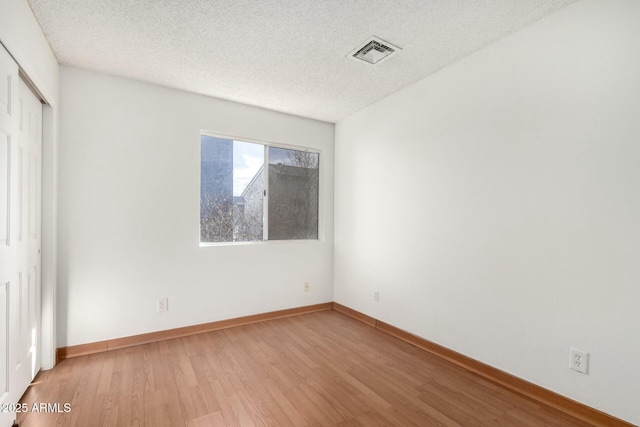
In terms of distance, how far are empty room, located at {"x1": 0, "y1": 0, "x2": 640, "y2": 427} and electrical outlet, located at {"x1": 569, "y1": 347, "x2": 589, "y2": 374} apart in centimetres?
2

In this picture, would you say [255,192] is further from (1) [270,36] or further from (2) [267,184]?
(1) [270,36]

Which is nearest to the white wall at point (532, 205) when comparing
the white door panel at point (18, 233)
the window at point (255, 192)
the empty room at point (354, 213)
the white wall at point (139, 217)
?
the empty room at point (354, 213)

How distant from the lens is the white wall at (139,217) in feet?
8.53

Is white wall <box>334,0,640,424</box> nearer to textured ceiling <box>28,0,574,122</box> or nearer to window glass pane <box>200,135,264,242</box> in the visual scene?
textured ceiling <box>28,0,574,122</box>

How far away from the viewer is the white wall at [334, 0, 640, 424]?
168cm

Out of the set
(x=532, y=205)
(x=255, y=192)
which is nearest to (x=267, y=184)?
(x=255, y=192)

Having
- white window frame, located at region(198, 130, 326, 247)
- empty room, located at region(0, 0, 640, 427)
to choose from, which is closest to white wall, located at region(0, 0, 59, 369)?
empty room, located at region(0, 0, 640, 427)

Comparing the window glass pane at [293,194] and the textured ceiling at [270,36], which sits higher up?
the textured ceiling at [270,36]

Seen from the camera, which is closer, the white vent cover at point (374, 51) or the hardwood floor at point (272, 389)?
the hardwood floor at point (272, 389)

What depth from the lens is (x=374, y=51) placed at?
235 cm

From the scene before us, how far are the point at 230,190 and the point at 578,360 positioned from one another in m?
3.26

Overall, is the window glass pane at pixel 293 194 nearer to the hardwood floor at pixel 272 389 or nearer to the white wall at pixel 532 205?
the white wall at pixel 532 205

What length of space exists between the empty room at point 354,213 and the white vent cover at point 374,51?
3 cm

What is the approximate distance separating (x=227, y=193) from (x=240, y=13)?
188 cm
